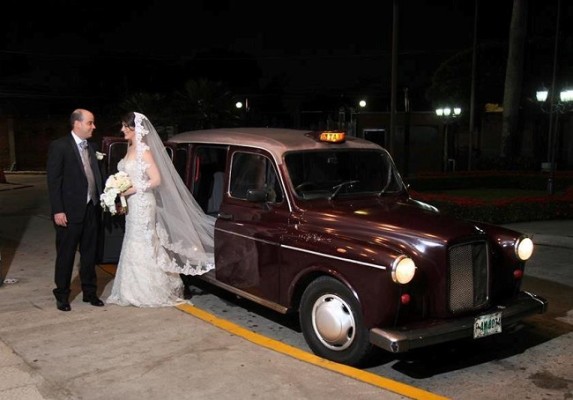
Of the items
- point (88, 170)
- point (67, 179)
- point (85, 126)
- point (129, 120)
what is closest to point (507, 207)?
point (129, 120)

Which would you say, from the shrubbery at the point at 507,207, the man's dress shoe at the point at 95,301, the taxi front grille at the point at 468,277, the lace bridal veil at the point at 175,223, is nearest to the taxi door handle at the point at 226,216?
the lace bridal veil at the point at 175,223

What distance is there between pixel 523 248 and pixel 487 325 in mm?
853

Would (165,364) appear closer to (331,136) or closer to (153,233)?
(153,233)

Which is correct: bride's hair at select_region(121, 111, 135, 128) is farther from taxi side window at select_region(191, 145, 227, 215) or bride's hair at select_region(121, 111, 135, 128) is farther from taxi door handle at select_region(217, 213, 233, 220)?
taxi door handle at select_region(217, 213, 233, 220)

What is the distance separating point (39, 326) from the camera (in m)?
5.69

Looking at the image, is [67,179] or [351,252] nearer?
[351,252]

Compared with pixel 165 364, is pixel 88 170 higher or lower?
higher


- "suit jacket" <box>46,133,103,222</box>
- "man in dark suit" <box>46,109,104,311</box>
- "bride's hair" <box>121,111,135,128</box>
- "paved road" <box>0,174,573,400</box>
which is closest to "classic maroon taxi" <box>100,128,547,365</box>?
"paved road" <box>0,174,573,400</box>

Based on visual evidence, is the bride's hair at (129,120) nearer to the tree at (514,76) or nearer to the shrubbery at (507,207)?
the shrubbery at (507,207)

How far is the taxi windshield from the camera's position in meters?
5.58

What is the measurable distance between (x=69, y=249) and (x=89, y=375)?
189cm

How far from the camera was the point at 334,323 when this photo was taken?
15.6 ft

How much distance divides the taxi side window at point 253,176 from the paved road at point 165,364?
4.28 feet

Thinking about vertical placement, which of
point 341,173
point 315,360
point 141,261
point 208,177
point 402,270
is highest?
point 341,173
